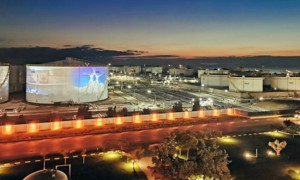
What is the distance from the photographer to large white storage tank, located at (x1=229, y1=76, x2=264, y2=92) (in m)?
56.3

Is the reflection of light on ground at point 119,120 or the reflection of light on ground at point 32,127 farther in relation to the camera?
the reflection of light on ground at point 119,120

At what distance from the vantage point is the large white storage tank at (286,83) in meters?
58.7

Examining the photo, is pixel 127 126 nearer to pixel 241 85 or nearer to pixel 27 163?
pixel 27 163

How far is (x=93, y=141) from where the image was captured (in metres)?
23.4

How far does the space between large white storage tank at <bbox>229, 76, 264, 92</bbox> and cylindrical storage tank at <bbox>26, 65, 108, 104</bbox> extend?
2927cm

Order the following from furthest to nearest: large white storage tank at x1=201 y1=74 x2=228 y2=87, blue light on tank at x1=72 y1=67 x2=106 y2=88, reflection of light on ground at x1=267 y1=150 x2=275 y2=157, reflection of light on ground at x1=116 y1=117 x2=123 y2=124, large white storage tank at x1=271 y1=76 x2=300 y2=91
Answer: large white storage tank at x1=201 y1=74 x2=228 y2=87
large white storage tank at x1=271 y1=76 x2=300 y2=91
blue light on tank at x1=72 y1=67 x2=106 y2=88
reflection of light on ground at x1=116 y1=117 x2=123 y2=124
reflection of light on ground at x1=267 y1=150 x2=275 y2=157

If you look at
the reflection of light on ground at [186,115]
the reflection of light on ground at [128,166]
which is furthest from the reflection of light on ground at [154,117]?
the reflection of light on ground at [128,166]

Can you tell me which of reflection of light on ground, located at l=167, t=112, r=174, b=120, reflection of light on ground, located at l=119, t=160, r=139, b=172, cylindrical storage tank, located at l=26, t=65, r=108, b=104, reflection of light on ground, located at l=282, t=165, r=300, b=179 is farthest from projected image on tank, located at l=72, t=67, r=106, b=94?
reflection of light on ground, located at l=282, t=165, r=300, b=179

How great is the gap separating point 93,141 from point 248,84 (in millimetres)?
41447

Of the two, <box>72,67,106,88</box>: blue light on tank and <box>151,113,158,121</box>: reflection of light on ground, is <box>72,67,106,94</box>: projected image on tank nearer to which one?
<box>72,67,106,88</box>: blue light on tank

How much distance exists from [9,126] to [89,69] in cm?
2244

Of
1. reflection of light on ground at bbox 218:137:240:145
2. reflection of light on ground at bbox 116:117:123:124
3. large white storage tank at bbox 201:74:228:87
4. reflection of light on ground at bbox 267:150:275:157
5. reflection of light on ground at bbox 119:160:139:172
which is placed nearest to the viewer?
reflection of light on ground at bbox 119:160:139:172

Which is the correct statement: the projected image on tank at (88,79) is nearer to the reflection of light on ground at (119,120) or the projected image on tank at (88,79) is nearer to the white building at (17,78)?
the white building at (17,78)

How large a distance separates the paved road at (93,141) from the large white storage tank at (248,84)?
90.9ft
